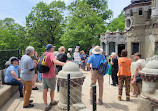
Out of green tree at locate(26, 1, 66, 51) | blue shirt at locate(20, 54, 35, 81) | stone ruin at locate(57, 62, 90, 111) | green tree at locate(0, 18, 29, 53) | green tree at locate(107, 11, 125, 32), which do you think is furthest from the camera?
green tree at locate(107, 11, 125, 32)

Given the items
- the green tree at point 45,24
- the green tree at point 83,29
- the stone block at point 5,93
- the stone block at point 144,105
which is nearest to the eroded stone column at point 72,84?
the stone block at point 144,105

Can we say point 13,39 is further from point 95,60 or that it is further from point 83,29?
point 95,60

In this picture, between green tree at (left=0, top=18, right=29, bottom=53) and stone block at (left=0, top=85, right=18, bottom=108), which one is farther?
green tree at (left=0, top=18, right=29, bottom=53)

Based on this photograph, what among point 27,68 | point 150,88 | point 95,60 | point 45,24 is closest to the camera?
point 150,88

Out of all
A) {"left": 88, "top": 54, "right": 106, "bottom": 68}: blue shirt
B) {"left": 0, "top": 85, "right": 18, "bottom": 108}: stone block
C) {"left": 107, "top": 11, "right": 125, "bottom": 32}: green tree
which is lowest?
{"left": 0, "top": 85, "right": 18, "bottom": 108}: stone block

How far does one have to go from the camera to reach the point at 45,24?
33188 mm

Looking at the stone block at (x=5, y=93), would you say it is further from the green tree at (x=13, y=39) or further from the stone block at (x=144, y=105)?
the green tree at (x=13, y=39)

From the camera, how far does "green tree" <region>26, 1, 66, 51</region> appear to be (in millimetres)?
32812

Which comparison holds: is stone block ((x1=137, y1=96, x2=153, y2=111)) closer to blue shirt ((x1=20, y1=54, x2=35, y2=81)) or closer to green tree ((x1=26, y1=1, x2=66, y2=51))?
blue shirt ((x1=20, y1=54, x2=35, y2=81))

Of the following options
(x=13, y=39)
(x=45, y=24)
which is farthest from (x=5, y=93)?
(x=13, y=39)

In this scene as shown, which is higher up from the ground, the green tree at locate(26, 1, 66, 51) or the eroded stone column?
the green tree at locate(26, 1, 66, 51)

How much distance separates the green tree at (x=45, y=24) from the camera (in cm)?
3281

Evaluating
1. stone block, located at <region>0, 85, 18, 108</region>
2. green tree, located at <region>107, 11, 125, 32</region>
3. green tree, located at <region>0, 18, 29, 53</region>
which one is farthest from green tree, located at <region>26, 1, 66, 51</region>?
stone block, located at <region>0, 85, 18, 108</region>

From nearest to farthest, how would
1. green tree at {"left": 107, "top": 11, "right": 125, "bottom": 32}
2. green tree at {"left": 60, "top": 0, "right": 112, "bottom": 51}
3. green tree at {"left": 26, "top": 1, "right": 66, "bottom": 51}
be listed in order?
green tree at {"left": 60, "top": 0, "right": 112, "bottom": 51}, green tree at {"left": 26, "top": 1, "right": 66, "bottom": 51}, green tree at {"left": 107, "top": 11, "right": 125, "bottom": 32}
